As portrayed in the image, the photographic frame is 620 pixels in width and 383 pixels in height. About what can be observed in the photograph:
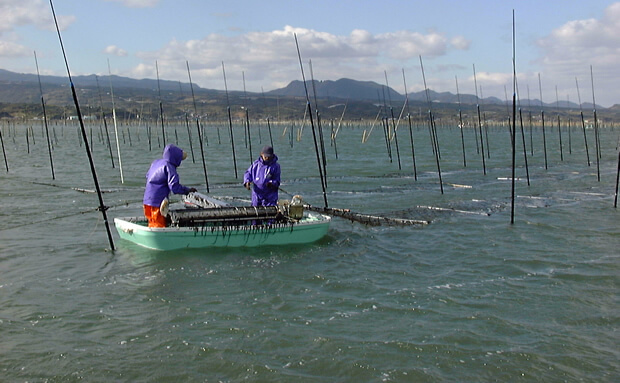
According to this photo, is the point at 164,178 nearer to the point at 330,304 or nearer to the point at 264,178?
the point at 264,178

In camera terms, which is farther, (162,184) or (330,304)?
(162,184)

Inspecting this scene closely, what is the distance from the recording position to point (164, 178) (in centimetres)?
1122

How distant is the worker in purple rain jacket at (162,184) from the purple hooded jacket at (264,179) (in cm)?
182

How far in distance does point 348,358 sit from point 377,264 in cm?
457

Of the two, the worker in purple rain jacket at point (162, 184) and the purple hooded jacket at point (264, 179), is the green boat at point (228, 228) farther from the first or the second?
the purple hooded jacket at point (264, 179)

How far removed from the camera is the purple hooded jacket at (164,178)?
11.1 metres

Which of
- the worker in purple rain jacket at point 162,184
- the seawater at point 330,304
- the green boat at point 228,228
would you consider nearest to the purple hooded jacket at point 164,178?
the worker in purple rain jacket at point 162,184

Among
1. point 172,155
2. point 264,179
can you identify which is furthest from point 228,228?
point 172,155

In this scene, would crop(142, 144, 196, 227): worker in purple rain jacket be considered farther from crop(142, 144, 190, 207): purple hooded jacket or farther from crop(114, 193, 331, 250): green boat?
crop(114, 193, 331, 250): green boat

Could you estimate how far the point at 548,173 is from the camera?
30.7m

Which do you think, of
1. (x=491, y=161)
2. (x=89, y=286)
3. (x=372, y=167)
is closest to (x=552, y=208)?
(x=89, y=286)

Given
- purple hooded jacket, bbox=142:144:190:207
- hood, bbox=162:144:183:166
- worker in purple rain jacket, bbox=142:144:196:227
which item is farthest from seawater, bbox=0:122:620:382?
hood, bbox=162:144:183:166

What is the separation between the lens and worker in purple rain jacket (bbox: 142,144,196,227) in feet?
36.4

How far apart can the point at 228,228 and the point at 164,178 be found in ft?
5.60
